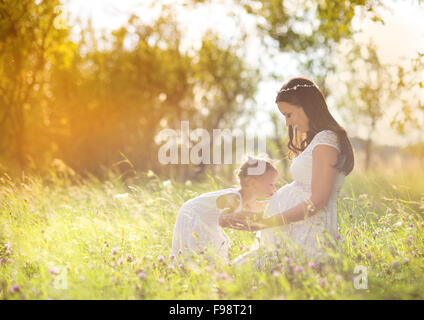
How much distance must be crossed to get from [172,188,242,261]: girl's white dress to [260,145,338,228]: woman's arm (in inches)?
35.2

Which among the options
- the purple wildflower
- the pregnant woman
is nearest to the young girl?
the pregnant woman

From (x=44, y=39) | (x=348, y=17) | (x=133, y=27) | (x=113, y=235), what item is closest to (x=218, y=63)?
(x=133, y=27)

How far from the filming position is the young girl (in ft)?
12.9

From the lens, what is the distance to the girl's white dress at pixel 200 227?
12.8 feet

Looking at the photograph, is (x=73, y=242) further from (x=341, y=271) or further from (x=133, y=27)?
(x=133, y=27)

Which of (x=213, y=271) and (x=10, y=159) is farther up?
(x=10, y=159)

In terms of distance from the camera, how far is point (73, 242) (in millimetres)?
4344

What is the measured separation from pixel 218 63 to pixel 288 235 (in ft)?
38.4

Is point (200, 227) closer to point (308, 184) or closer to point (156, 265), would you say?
point (156, 265)

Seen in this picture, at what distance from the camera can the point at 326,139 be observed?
10.4 ft

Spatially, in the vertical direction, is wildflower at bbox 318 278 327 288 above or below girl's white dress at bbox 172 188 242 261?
below

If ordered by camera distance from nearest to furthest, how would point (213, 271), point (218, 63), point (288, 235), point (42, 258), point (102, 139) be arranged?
point (213, 271) → point (288, 235) → point (42, 258) → point (218, 63) → point (102, 139)

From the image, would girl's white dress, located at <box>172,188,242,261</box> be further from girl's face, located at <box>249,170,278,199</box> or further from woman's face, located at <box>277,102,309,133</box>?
woman's face, located at <box>277,102,309,133</box>

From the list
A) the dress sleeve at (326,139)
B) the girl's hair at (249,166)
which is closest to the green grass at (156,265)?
the girl's hair at (249,166)
